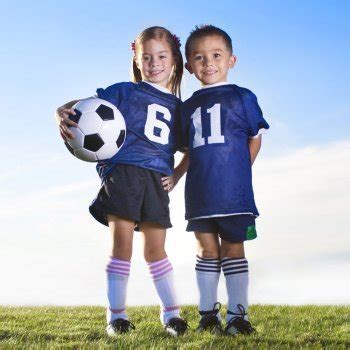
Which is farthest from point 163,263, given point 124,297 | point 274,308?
point 274,308

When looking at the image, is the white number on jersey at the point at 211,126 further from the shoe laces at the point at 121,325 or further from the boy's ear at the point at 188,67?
the shoe laces at the point at 121,325

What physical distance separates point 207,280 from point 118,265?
750mm

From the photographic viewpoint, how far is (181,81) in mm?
5211

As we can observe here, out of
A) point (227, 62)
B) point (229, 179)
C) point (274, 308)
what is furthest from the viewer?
point (274, 308)

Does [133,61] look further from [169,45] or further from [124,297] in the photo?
[124,297]

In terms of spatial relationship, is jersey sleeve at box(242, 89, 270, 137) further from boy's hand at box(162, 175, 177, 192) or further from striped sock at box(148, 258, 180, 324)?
striped sock at box(148, 258, 180, 324)

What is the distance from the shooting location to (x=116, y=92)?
16.2 ft

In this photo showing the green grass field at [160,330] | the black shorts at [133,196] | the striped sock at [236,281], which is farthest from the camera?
the striped sock at [236,281]

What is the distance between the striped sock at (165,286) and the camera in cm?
483

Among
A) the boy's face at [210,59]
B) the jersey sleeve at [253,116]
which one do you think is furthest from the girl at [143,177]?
the jersey sleeve at [253,116]

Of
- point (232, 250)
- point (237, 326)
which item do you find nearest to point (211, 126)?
point (232, 250)

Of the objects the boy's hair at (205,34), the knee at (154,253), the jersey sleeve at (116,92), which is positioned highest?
the boy's hair at (205,34)

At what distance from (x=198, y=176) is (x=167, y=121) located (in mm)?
560

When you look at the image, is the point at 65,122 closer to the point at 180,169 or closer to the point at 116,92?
the point at 116,92
